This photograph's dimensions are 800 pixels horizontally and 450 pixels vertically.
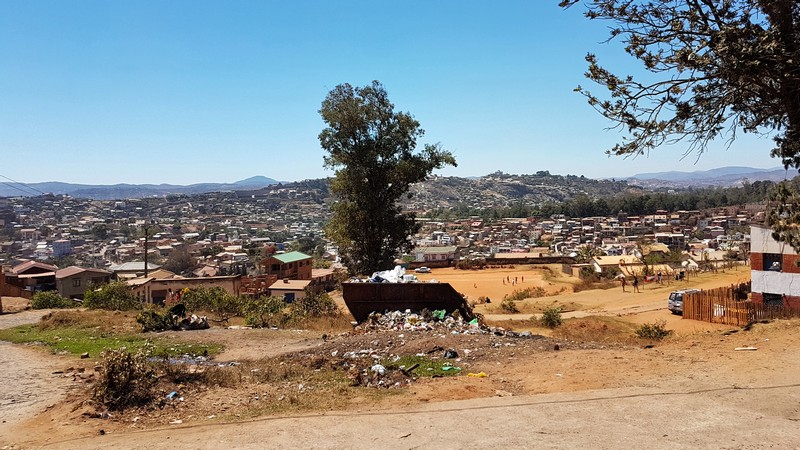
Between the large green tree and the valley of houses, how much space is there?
12733 millimetres

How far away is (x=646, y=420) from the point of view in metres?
6.00

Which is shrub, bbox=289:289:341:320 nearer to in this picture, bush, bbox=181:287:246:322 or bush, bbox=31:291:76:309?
bush, bbox=181:287:246:322

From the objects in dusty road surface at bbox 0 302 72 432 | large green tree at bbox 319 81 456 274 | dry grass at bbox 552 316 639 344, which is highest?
large green tree at bbox 319 81 456 274

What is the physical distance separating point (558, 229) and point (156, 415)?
399 ft

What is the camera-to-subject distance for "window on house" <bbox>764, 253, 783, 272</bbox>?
1912cm

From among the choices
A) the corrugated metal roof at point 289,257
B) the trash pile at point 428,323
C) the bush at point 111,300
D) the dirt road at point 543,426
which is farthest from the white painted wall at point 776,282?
the corrugated metal roof at point 289,257

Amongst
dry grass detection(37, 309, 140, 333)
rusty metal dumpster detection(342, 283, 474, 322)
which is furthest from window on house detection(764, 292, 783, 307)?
dry grass detection(37, 309, 140, 333)

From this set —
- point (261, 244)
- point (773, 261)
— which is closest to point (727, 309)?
point (773, 261)

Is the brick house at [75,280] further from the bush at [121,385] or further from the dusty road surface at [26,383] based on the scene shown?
the bush at [121,385]

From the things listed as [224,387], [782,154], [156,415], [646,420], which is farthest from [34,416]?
[782,154]

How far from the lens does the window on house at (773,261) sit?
1912 cm

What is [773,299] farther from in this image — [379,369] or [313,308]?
[379,369]

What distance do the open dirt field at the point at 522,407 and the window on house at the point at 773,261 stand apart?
974 cm

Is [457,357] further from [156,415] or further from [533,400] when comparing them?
[156,415]
